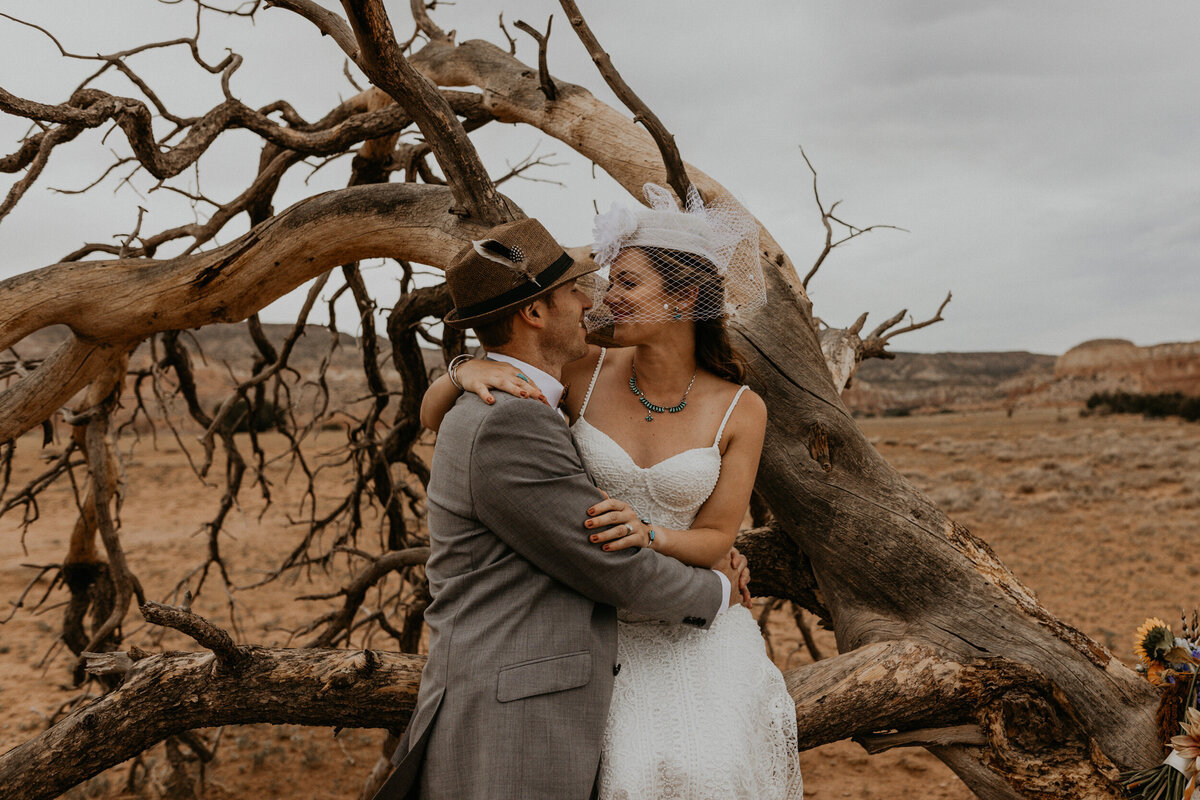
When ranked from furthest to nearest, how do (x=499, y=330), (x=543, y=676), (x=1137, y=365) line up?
(x=1137, y=365) < (x=499, y=330) < (x=543, y=676)

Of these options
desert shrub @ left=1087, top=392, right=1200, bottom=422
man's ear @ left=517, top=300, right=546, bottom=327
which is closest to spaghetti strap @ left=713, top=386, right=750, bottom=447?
Answer: man's ear @ left=517, top=300, right=546, bottom=327

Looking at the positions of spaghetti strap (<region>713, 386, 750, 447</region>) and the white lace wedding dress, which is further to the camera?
spaghetti strap (<region>713, 386, 750, 447</region>)

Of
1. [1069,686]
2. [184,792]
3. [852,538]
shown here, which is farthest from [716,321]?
[184,792]

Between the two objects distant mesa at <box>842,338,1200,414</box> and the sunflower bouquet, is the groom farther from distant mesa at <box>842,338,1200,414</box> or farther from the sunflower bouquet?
distant mesa at <box>842,338,1200,414</box>

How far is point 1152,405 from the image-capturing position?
37281 millimetres

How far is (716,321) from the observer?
2762mm

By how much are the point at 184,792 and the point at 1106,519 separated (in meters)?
14.9

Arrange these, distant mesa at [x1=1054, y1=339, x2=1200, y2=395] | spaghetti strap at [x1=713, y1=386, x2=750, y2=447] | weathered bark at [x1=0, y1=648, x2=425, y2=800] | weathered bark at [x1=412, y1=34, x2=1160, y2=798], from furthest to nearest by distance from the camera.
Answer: distant mesa at [x1=1054, y1=339, x2=1200, y2=395], weathered bark at [x1=412, y1=34, x2=1160, y2=798], spaghetti strap at [x1=713, y1=386, x2=750, y2=447], weathered bark at [x1=0, y1=648, x2=425, y2=800]

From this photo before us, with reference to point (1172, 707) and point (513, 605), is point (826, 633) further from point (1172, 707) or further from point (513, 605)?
point (513, 605)

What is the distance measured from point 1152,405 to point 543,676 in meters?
43.3

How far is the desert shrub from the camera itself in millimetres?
34312

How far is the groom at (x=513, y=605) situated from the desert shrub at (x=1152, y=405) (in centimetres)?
3945

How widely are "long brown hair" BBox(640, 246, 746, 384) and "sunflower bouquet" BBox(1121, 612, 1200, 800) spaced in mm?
1651

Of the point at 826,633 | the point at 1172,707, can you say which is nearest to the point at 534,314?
the point at 1172,707
